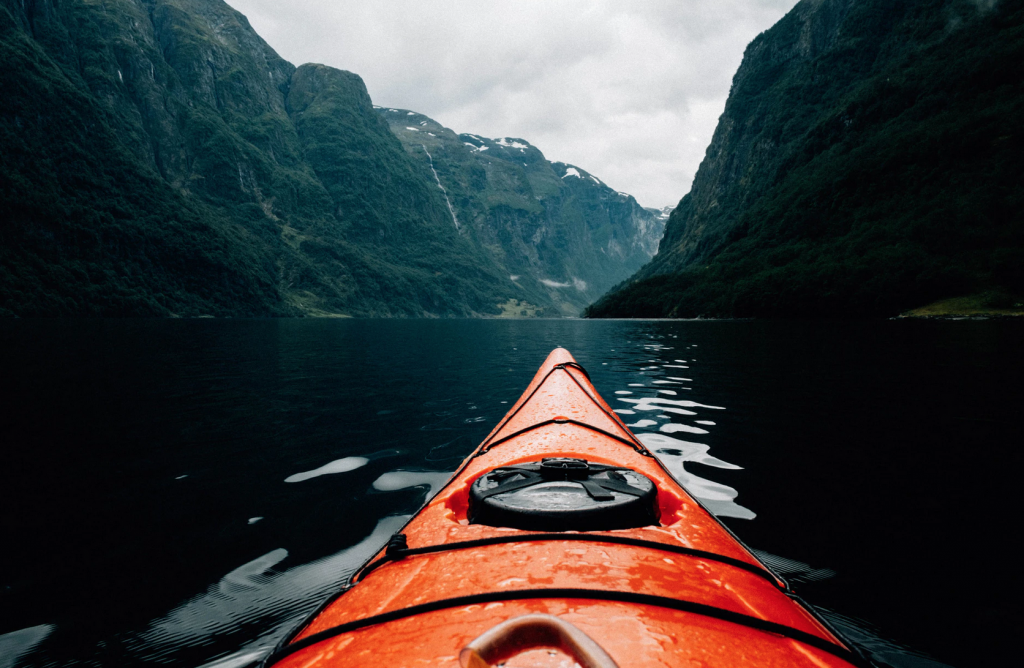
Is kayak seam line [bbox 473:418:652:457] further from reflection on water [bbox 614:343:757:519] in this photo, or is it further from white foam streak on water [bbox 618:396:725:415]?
white foam streak on water [bbox 618:396:725:415]

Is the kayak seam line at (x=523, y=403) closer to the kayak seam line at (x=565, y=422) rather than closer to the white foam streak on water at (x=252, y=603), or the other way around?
the kayak seam line at (x=565, y=422)

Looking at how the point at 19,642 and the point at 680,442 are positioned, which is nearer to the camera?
the point at 19,642

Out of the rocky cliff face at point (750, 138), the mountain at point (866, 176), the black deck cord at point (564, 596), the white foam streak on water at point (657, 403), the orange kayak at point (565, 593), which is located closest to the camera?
the orange kayak at point (565, 593)

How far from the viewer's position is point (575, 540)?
2281mm

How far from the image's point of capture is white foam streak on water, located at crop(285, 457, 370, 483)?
5.96m

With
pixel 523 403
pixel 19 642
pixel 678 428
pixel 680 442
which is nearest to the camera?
pixel 19 642

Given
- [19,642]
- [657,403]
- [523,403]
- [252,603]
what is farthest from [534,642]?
[657,403]

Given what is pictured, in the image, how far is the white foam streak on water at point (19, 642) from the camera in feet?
9.07

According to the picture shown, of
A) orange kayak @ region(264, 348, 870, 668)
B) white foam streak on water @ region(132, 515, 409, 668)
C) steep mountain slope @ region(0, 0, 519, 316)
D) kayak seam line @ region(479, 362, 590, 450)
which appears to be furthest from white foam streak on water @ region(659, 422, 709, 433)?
steep mountain slope @ region(0, 0, 519, 316)

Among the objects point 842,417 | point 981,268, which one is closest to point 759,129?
point 981,268

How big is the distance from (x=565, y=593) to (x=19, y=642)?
12.5 feet

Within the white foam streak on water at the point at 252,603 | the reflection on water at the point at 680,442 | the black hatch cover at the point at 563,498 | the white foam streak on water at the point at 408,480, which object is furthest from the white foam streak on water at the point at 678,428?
the white foam streak on water at the point at 252,603

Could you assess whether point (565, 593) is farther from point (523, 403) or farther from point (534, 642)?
point (523, 403)

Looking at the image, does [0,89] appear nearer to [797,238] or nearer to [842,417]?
[842,417]
